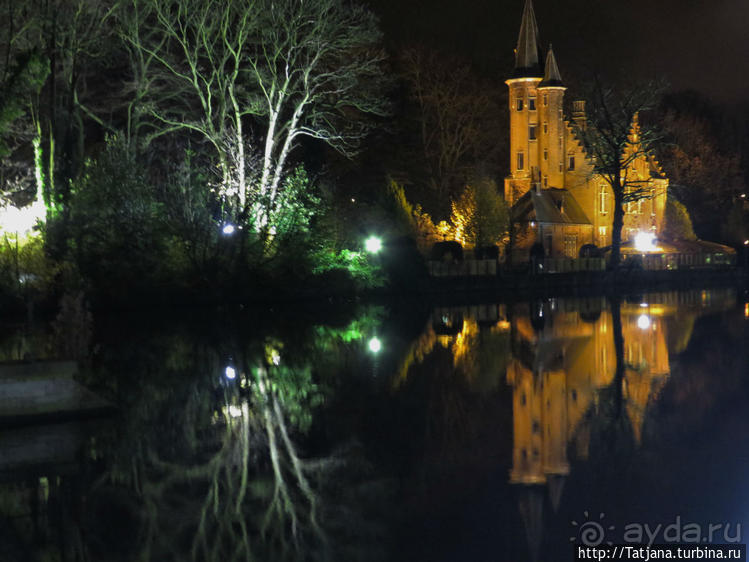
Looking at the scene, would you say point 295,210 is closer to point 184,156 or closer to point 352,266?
point 352,266

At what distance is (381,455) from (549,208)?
229 ft

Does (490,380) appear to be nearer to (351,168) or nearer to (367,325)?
(367,325)

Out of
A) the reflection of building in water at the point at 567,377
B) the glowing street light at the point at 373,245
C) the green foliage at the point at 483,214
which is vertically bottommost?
the reflection of building in water at the point at 567,377

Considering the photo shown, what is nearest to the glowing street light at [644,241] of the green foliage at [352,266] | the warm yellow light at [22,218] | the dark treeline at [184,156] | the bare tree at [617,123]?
the bare tree at [617,123]

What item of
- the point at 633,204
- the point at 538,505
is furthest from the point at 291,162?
the point at 538,505

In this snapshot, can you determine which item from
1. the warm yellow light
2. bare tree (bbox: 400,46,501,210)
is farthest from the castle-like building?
the warm yellow light

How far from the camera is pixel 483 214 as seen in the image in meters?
67.8

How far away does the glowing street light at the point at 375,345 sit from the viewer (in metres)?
23.0

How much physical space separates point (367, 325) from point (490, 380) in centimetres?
1390

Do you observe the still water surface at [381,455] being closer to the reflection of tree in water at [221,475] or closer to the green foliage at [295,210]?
the reflection of tree in water at [221,475]

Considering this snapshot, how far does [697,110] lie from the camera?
104 m

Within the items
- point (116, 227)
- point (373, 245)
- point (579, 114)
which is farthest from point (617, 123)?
point (116, 227)

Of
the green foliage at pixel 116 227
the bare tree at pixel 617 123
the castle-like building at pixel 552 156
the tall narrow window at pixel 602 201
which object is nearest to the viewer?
the green foliage at pixel 116 227

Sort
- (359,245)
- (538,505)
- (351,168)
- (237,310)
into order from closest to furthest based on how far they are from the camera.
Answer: (538,505) → (237,310) → (359,245) → (351,168)
